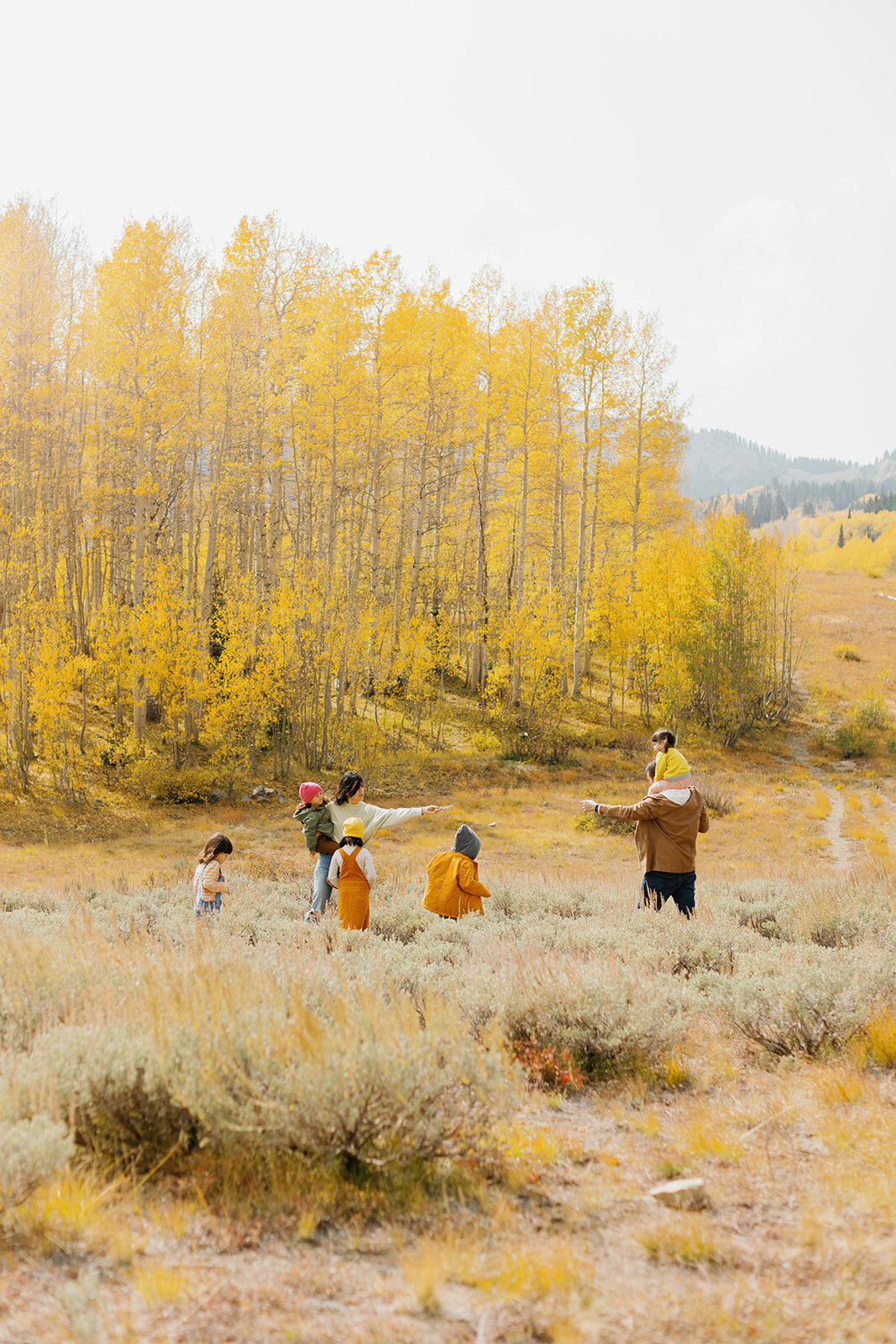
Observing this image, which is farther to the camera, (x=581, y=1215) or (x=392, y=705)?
(x=392, y=705)

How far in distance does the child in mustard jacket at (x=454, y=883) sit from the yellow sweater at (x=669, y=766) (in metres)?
1.57

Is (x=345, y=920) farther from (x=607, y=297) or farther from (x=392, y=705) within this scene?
(x=607, y=297)

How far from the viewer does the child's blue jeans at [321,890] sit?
649cm

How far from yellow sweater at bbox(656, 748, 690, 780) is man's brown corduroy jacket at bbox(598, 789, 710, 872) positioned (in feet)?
0.57

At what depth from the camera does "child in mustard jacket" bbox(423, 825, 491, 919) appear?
5.96 m

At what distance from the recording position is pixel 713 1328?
1.77 metres

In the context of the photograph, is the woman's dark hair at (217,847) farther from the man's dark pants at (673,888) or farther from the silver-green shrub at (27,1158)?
the silver-green shrub at (27,1158)

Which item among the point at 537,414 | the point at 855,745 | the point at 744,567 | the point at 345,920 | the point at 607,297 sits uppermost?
the point at 607,297

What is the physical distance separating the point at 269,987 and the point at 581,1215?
1564mm

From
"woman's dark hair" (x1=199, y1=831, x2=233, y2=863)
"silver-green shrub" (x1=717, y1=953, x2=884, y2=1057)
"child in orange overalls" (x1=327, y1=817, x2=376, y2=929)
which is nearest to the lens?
"silver-green shrub" (x1=717, y1=953, x2=884, y2=1057)

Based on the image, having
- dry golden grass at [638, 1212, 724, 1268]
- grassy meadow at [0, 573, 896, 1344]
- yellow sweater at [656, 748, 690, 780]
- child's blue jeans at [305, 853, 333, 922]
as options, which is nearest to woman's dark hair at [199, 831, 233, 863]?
child's blue jeans at [305, 853, 333, 922]

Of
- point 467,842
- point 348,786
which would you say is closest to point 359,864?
point 348,786

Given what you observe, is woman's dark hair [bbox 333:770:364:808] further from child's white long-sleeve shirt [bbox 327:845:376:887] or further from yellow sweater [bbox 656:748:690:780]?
yellow sweater [bbox 656:748:690:780]

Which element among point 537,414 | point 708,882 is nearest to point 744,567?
point 537,414
